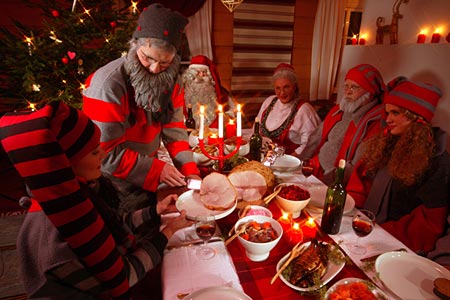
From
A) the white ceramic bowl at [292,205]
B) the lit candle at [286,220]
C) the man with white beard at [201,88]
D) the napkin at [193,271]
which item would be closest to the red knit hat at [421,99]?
the white ceramic bowl at [292,205]

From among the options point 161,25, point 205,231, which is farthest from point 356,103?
point 205,231

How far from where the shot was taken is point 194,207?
139 cm

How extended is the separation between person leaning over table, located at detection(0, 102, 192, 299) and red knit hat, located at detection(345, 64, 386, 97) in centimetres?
227

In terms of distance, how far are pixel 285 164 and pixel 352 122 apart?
0.90 m

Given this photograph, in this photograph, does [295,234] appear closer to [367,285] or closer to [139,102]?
[367,285]

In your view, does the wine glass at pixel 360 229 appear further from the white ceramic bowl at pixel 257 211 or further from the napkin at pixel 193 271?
the napkin at pixel 193 271

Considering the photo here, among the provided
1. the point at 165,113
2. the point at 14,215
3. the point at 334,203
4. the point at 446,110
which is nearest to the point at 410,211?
the point at 334,203

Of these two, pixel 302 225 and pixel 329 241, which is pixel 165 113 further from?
pixel 329 241

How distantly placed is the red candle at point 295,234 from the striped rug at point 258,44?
4.36 meters

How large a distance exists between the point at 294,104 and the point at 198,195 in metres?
2.20

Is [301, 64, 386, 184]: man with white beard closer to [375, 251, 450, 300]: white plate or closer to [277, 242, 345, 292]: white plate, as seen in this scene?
[375, 251, 450, 300]: white plate

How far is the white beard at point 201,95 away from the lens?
3725mm

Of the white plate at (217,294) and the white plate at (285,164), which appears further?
the white plate at (285,164)

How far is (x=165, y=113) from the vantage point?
1.82 meters
